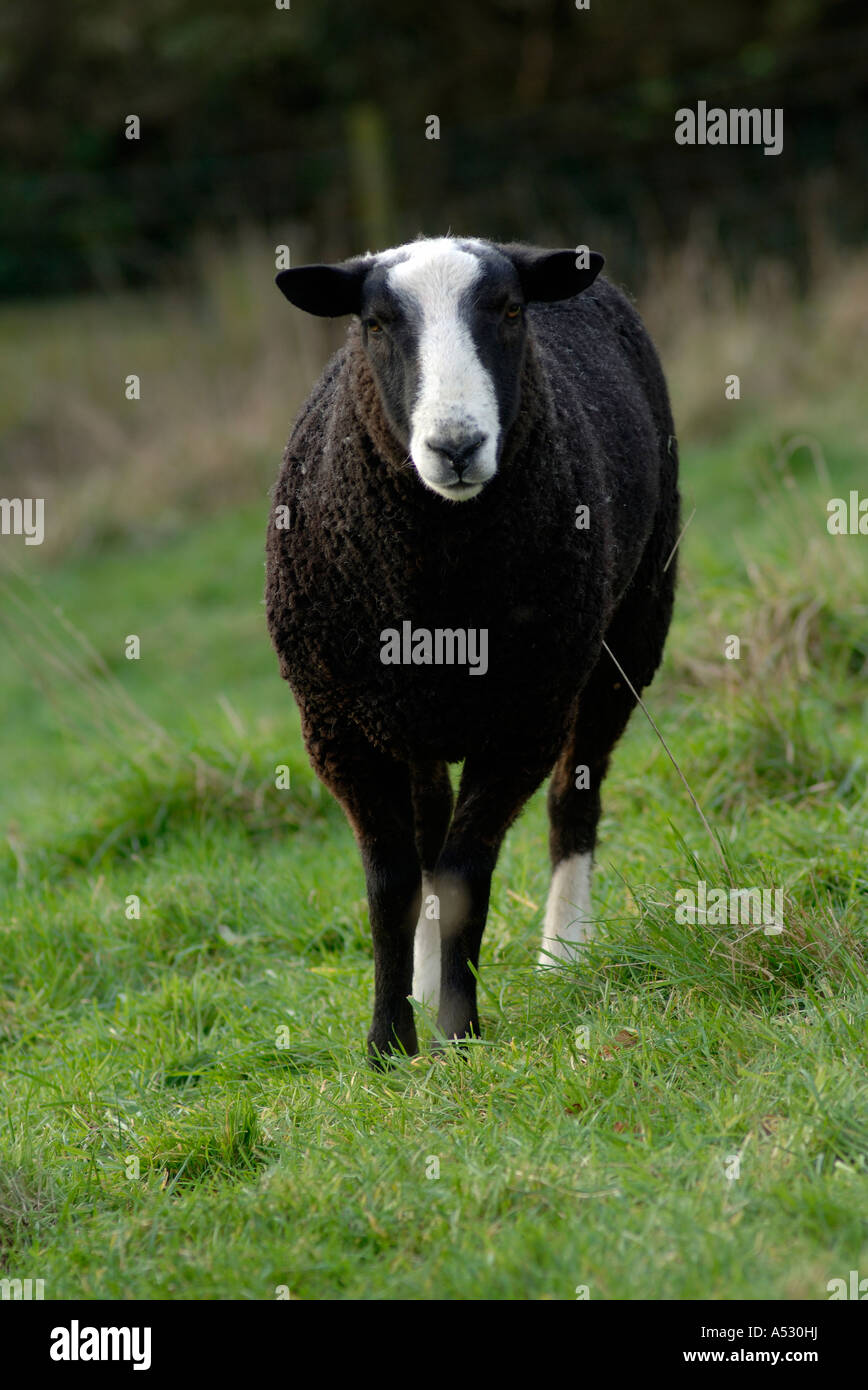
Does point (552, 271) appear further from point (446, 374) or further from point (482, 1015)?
point (482, 1015)

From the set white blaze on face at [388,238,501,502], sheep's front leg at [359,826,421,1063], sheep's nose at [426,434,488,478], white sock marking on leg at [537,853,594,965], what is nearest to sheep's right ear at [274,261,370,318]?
white blaze on face at [388,238,501,502]

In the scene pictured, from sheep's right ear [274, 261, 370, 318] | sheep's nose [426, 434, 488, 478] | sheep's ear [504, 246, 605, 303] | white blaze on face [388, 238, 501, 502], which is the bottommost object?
sheep's nose [426, 434, 488, 478]

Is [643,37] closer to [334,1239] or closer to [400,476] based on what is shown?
[400,476]

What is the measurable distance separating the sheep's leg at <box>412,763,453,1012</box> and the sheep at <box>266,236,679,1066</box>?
5.5 inches

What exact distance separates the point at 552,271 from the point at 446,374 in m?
0.56

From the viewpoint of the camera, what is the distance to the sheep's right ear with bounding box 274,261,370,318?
3.61m

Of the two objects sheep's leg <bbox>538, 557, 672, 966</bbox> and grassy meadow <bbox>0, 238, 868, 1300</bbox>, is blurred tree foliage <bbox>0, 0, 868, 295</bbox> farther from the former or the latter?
sheep's leg <bbox>538, 557, 672, 966</bbox>

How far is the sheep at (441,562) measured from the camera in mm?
3432

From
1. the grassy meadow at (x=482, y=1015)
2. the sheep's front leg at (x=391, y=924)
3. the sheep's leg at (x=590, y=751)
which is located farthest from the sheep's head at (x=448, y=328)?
the grassy meadow at (x=482, y=1015)

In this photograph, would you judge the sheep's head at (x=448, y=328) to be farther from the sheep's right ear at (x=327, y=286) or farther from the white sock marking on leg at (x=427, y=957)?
the white sock marking on leg at (x=427, y=957)

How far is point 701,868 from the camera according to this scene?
3812 millimetres

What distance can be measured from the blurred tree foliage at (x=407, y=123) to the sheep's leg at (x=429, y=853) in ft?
32.7
